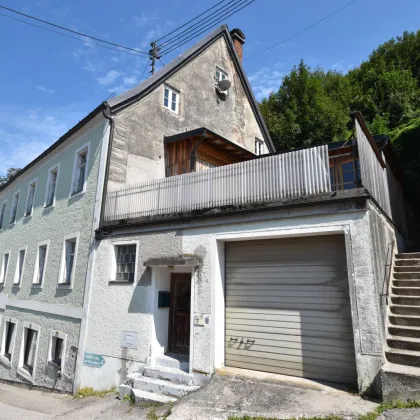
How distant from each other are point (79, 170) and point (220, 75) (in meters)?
7.87

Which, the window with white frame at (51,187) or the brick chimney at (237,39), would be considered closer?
the window with white frame at (51,187)

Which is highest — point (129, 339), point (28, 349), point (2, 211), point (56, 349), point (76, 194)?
point (2, 211)

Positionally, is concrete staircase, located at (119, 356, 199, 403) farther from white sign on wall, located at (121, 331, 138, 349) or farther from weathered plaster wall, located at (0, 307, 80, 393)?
weathered plaster wall, located at (0, 307, 80, 393)

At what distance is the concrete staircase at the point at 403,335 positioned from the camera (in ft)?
15.8

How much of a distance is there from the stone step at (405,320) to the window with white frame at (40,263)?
11850 mm

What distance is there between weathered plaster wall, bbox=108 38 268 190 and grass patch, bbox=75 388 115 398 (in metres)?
5.53

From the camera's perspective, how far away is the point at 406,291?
A: 678 cm

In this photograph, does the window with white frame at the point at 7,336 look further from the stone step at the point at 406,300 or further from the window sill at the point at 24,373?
the stone step at the point at 406,300

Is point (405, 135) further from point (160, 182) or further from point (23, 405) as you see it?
point (23, 405)

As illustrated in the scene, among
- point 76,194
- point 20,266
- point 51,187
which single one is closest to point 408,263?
point 76,194

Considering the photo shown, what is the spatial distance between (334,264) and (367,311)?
1.11m

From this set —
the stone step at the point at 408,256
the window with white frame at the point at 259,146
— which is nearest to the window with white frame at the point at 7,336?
the window with white frame at the point at 259,146

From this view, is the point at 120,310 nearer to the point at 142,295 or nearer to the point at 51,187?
the point at 142,295

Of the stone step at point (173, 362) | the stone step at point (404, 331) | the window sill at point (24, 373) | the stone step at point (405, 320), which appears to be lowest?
the window sill at point (24, 373)
